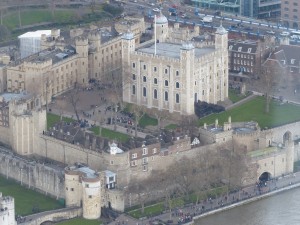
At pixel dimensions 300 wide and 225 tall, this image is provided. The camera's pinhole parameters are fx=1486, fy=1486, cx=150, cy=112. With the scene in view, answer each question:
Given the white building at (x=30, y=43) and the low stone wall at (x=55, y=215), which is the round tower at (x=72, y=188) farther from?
the white building at (x=30, y=43)

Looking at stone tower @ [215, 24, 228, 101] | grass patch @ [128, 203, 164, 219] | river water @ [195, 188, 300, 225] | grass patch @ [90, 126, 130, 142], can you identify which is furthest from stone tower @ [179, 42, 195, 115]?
grass patch @ [128, 203, 164, 219]

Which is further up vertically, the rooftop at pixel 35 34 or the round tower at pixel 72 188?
the rooftop at pixel 35 34

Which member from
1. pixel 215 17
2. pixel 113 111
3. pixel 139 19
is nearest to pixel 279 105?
pixel 113 111

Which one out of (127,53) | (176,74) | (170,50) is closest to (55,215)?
(176,74)

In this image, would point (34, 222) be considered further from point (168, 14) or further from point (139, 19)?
point (168, 14)

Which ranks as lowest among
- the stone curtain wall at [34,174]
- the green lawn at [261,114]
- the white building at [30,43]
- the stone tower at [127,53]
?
the stone curtain wall at [34,174]

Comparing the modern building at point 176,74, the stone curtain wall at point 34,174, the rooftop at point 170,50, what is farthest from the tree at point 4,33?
the stone curtain wall at point 34,174
